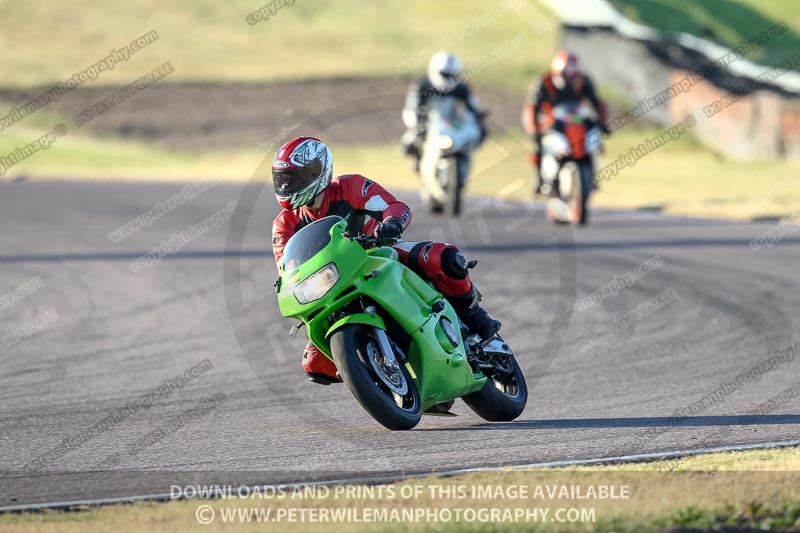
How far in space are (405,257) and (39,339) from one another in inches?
213

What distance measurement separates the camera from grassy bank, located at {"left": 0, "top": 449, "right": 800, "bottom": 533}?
192 inches

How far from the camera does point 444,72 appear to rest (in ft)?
58.3

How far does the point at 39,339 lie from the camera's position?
1132 centimetres

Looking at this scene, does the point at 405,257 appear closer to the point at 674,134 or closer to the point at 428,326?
the point at 428,326

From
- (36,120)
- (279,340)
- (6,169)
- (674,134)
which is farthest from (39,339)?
(36,120)

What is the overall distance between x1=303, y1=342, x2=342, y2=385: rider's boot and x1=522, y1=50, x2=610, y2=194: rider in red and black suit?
1006cm

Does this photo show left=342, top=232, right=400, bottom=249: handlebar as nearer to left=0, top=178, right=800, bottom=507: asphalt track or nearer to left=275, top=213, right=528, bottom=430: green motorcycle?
left=275, top=213, right=528, bottom=430: green motorcycle

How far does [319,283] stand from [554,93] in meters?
11.0

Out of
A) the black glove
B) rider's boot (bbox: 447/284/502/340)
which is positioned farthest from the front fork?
rider's boot (bbox: 447/284/502/340)

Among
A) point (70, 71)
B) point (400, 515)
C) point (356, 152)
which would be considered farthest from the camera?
point (70, 71)

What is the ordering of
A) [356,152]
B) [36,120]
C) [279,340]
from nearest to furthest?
[279,340] → [356,152] → [36,120]

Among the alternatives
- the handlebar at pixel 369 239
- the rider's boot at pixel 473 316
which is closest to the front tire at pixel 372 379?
the handlebar at pixel 369 239

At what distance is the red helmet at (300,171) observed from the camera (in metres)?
6.86

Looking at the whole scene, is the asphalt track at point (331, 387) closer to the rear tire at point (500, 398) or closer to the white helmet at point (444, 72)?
the rear tire at point (500, 398)
